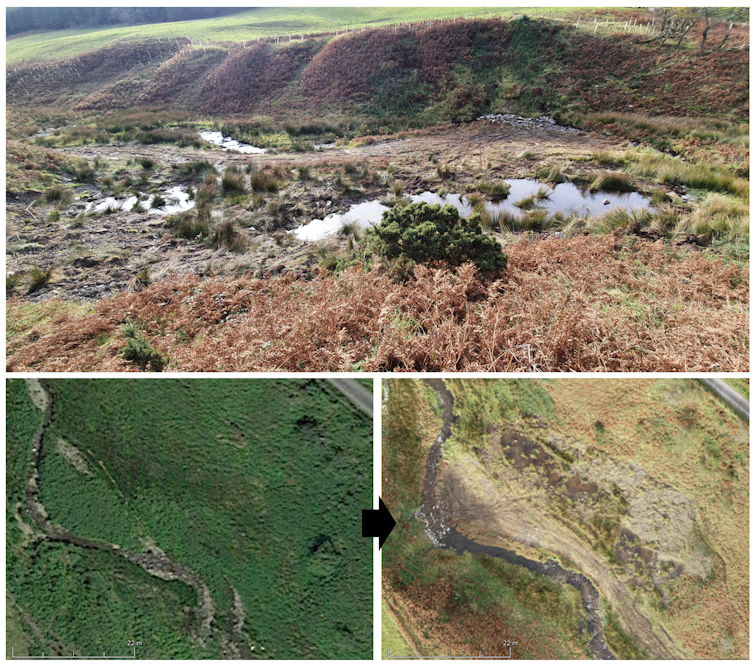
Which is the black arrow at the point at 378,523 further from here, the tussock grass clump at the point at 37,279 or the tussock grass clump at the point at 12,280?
the tussock grass clump at the point at 12,280

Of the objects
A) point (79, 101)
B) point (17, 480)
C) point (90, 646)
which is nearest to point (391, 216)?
point (17, 480)

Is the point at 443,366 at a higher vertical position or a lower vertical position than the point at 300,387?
higher

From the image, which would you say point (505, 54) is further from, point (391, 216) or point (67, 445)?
point (67, 445)

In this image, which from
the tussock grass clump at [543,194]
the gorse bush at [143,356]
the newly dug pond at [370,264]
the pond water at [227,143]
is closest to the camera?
the newly dug pond at [370,264]

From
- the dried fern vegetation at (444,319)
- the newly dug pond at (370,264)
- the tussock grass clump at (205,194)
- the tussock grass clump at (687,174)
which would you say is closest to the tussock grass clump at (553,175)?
the newly dug pond at (370,264)

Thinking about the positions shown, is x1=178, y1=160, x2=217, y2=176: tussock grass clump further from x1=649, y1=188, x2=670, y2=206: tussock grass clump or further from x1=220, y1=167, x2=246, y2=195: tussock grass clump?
x1=649, y1=188, x2=670, y2=206: tussock grass clump

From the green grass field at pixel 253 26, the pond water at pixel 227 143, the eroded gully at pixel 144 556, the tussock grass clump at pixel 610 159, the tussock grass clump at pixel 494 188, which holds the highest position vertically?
the green grass field at pixel 253 26
